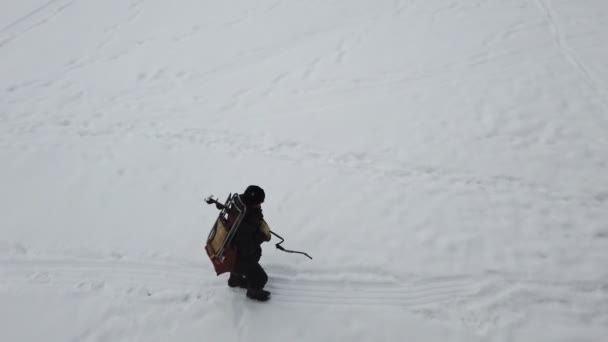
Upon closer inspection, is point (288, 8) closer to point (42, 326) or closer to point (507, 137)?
point (507, 137)

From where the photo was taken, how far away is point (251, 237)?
3.96 m

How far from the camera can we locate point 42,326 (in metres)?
4.71

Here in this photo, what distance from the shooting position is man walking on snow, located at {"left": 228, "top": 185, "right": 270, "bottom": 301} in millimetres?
3855

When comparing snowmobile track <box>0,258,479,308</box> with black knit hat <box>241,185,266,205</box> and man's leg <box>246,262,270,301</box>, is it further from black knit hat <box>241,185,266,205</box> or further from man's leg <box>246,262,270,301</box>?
black knit hat <box>241,185,266,205</box>

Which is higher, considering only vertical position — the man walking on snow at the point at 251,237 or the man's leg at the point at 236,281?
the man walking on snow at the point at 251,237

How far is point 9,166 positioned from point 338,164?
6.25 meters

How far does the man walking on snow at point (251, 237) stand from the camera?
386 cm

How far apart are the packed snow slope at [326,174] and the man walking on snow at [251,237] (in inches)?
22.2

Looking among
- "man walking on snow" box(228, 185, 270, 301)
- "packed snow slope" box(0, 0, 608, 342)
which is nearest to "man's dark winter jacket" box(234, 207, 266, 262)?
"man walking on snow" box(228, 185, 270, 301)

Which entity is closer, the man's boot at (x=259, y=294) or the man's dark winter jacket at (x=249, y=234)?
the man's dark winter jacket at (x=249, y=234)

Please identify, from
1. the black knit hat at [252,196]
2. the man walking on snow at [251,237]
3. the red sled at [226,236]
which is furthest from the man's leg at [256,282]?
the black knit hat at [252,196]

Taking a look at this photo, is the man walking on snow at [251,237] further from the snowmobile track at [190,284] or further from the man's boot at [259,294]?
the snowmobile track at [190,284]

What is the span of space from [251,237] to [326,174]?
3084mm

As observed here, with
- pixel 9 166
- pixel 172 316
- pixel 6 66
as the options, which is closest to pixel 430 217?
pixel 172 316
